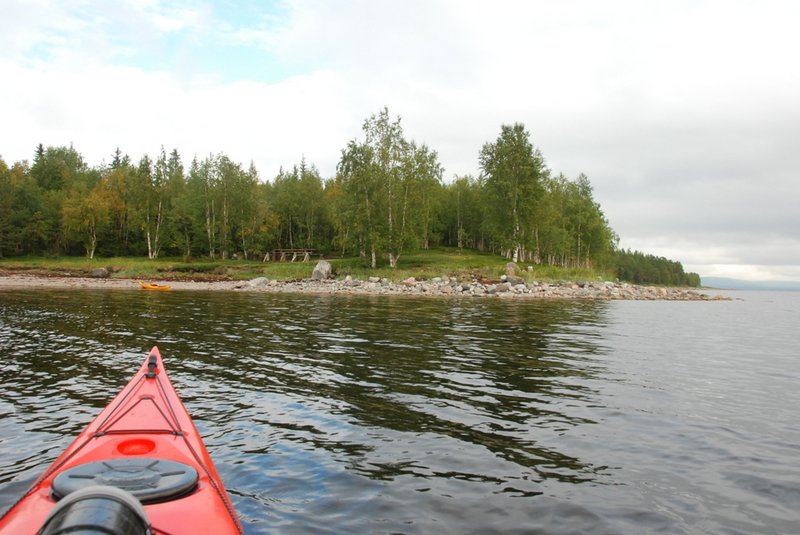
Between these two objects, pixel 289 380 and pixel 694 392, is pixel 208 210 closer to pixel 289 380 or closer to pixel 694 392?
pixel 289 380

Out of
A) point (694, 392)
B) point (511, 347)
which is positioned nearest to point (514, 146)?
point (511, 347)

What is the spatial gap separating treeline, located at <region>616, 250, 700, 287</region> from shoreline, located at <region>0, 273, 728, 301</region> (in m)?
67.1

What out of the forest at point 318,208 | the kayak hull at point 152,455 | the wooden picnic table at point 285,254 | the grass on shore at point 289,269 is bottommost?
the kayak hull at point 152,455

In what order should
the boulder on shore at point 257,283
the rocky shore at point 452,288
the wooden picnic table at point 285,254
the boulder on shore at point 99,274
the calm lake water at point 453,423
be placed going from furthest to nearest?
the wooden picnic table at point 285,254 < the boulder on shore at point 99,274 < the boulder on shore at point 257,283 < the rocky shore at point 452,288 < the calm lake water at point 453,423

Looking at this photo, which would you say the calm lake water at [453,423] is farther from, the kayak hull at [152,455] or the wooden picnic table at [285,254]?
the wooden picnic table at [285,254]

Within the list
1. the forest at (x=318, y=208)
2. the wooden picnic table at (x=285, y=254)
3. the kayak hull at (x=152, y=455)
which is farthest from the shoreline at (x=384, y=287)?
the kayak hull at (x=152, y=455)

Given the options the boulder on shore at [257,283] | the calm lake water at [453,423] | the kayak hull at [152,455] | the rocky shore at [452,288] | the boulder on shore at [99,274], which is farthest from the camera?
the boulder on shore at [99,274]

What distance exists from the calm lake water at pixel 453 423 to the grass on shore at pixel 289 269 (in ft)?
101

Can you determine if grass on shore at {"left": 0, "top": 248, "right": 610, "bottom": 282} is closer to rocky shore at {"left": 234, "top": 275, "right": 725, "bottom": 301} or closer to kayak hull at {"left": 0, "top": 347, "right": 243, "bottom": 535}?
rocky shore at {"left": 234, "top": 275, "right": 725, "bottom": 301}

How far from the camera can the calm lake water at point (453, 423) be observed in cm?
539

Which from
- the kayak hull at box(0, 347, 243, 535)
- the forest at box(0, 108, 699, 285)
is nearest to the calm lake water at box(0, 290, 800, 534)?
the kayak hull at box(0, 347, 243, 535)

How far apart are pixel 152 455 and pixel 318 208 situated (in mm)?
68113

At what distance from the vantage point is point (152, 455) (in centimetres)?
491

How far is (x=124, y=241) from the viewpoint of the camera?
69.6 metres
